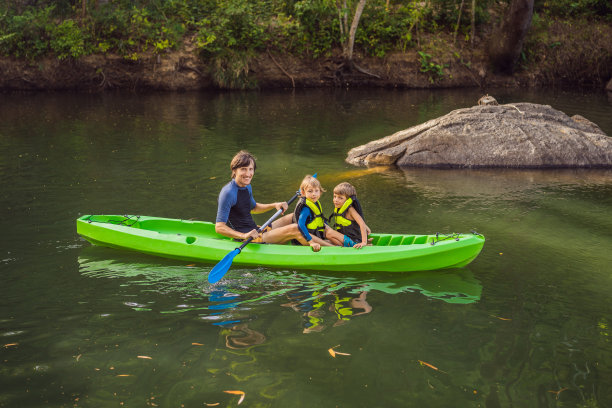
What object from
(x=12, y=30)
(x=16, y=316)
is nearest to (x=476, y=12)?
(x=12, y=30)

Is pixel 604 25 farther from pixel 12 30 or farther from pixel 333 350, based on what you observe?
pixel 333 350

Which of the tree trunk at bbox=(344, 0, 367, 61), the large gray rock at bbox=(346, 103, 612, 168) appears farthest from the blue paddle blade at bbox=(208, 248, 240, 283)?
the tree trunk at bbox=(344, 0, 367, 61)

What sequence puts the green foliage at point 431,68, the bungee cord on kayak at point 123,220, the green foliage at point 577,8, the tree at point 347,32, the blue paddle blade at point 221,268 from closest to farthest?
the blue paddle blade at point 221,268
the bungee cord on kayak at point 123,220
the tree at point 347,32
the green foliage at point 431,68
the green foliage at point 577,8

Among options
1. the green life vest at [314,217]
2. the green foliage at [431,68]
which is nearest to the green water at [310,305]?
the green life vest at [314,217]

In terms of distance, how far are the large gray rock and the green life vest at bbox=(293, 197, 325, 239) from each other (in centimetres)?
479

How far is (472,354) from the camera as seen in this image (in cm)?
455

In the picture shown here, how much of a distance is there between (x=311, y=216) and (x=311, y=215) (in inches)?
0.4

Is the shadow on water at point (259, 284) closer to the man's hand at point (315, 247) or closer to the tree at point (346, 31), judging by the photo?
the man's hand at point (315, 247)

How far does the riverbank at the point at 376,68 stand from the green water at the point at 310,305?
33.9 feet

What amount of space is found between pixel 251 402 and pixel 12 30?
757 inches

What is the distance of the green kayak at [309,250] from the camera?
235 inches

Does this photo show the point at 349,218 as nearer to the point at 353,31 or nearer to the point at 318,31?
the point at 353,31

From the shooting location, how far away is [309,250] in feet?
20.0

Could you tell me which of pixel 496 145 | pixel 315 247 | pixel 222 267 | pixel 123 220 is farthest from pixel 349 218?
pixel 496 145
